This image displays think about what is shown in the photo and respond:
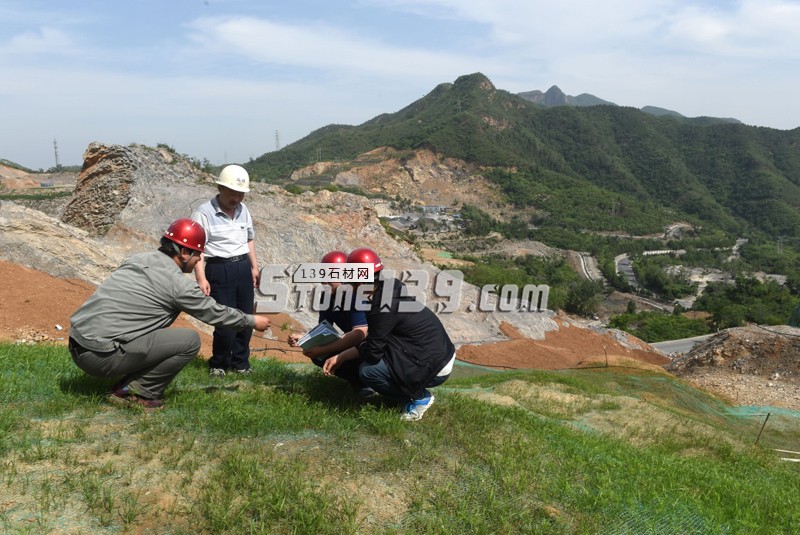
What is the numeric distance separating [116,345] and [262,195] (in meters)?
20.5

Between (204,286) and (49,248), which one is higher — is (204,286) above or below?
above

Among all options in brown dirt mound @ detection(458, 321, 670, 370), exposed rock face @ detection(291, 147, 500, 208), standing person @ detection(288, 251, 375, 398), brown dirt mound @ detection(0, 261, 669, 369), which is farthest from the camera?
exposed rock face @ detection(291, 147, 500, 208)

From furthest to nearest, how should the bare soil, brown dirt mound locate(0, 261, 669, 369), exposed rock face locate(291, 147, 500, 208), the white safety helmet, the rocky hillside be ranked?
exposed rock face locate(291, 147, 500, 208) → the rocky hillside → the bare soil → brown dirt mound locate(0, 261, 669, 369) → the white safety helmet

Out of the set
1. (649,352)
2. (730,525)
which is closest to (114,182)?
(730,525)

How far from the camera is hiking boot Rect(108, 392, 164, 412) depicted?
4219 mm

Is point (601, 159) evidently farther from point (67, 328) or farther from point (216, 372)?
point (216, 372)

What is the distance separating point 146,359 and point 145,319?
315mm

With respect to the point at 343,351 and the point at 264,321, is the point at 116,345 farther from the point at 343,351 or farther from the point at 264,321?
the point at 343,351

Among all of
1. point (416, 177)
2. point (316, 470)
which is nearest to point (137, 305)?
point (316, 470)

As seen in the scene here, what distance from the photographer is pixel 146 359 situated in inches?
163

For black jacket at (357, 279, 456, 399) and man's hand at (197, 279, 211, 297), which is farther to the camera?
man's hand at (197, 279, 211, 297)

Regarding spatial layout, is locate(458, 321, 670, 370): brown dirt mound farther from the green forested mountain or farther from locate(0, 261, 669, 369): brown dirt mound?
the green forested mountain

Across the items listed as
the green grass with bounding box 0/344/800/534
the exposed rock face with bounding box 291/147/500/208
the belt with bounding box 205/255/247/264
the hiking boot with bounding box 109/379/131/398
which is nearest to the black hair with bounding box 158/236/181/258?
the hiking boot with bounding box 109/379/131/398

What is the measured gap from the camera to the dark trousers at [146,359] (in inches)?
159
